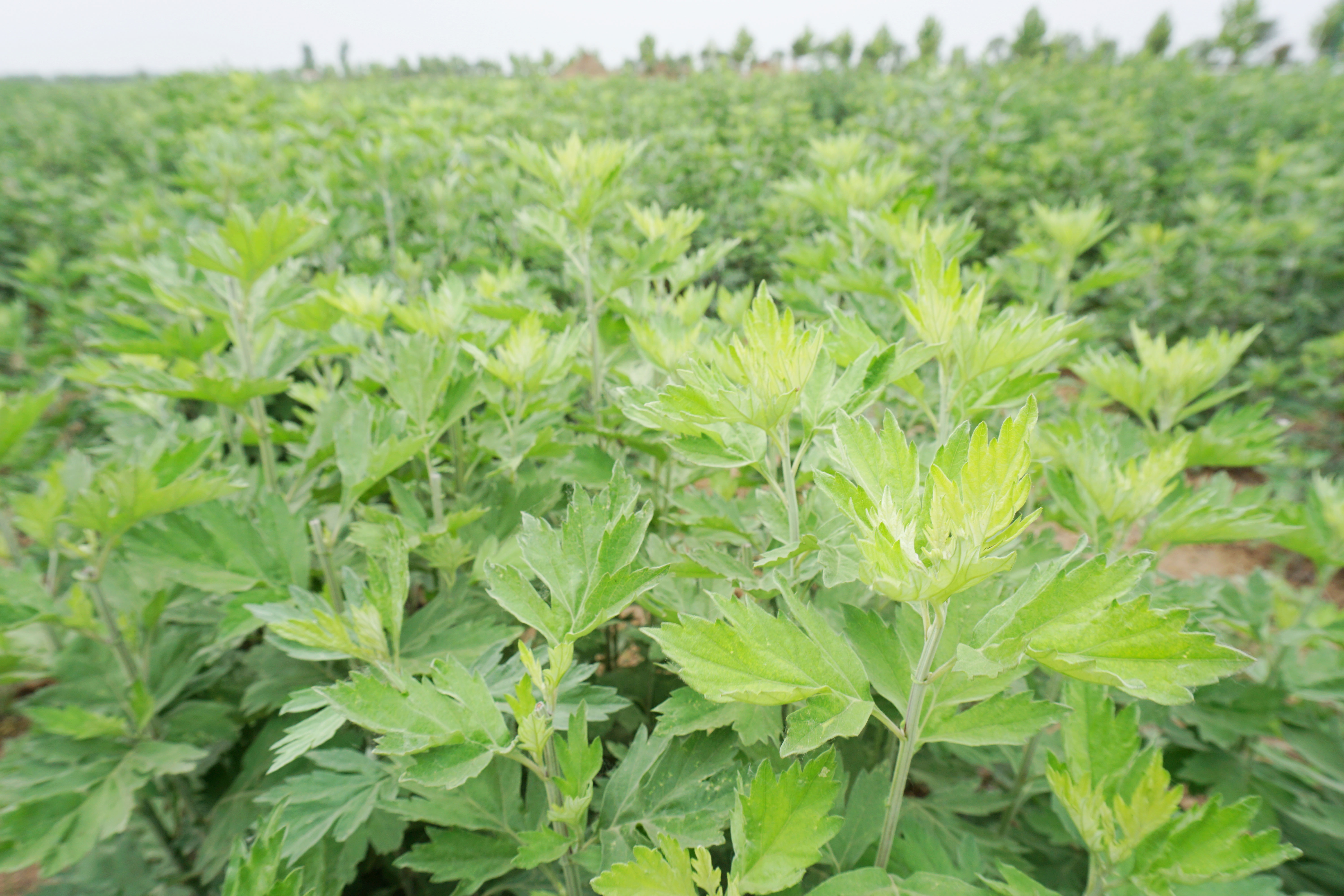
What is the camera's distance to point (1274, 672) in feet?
4.67

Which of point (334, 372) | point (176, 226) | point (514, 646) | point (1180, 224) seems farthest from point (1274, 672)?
point (1180, 224)

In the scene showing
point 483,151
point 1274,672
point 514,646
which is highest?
point 483,151

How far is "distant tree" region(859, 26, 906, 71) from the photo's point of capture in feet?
55.6

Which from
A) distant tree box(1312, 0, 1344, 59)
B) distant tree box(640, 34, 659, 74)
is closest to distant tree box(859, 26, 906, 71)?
distant tree box(640, 34, 659, 74)

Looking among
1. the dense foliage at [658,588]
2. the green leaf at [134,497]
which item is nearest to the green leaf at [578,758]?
the dense foliage at [658,588]

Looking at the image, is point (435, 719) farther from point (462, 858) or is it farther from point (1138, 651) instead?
point (1138, 651)

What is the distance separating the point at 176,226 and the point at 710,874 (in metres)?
3.59

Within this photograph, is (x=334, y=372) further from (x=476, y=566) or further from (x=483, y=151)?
(x=483, y=151)

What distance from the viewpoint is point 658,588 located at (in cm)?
103

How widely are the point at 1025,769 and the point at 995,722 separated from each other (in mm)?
655

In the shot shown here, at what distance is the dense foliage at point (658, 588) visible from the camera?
70 cm

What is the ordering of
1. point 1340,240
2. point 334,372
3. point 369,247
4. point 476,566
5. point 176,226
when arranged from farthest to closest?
point 1340,240 → point 176,226 → point 369,247 → point 334,372 → point 476,566

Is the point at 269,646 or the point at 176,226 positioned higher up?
the point at 176,226

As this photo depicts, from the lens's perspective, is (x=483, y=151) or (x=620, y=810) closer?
(x=620, y=810)
